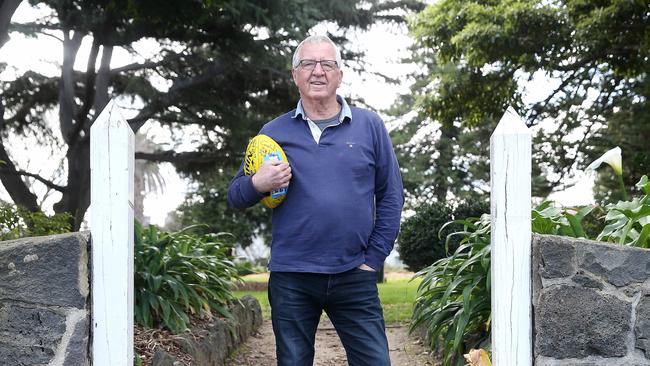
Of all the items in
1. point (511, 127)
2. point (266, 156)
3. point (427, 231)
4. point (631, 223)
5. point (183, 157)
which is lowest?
point (427, 231)

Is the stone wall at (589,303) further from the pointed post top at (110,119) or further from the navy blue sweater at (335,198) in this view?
the pointed post top at (110,119)

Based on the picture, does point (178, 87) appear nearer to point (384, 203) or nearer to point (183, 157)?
point (183, 157)

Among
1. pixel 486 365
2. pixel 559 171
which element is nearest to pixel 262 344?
pixel 486 365

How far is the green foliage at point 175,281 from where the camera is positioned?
16.5 ft

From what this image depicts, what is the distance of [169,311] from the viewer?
196 inches

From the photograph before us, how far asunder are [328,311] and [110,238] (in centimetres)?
95

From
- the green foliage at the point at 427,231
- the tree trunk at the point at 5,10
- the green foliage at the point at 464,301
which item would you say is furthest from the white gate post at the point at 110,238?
the green foliage at the point at 427,231

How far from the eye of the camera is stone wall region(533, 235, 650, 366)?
3.18 metres

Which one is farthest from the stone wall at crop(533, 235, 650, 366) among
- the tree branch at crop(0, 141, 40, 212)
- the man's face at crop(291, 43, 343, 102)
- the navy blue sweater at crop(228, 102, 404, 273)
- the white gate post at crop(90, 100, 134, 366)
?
the tree branch at crop(0, 141, 40, 212)

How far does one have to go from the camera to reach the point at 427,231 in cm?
1116

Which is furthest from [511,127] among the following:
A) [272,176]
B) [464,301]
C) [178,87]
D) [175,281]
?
[178,87]

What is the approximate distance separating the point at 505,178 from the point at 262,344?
4.31 m

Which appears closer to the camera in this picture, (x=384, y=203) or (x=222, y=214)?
(x=384, y=203)

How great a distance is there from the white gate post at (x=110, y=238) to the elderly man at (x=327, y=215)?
504mm
